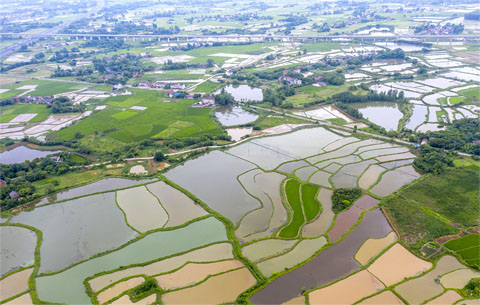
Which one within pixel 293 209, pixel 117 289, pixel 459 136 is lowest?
pixel 117 289

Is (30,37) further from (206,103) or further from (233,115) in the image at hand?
(233,115)

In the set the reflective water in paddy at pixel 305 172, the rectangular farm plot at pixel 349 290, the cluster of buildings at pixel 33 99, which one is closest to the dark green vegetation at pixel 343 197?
the reflective water in paddy at pixel 305 172

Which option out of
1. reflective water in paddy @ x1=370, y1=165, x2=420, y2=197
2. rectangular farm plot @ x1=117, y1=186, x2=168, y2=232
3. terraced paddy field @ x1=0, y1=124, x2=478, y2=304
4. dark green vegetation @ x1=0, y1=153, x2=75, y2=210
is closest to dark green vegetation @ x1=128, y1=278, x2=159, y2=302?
terraced paddy field @ x1=0, y1=124, x2=478, y2=304

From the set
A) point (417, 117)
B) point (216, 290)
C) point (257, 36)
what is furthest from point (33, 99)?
point (257, 36)

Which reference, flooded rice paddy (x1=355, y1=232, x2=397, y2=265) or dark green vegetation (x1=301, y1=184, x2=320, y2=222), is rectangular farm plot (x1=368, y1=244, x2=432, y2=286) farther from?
dark green vegetation (x1=301, y1=184, x2=320, y2=222)

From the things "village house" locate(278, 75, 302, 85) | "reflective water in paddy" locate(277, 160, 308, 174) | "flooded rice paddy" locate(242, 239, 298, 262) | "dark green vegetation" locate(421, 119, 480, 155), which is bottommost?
"flooded rice paddy" locate(242, 239, 298, 262)

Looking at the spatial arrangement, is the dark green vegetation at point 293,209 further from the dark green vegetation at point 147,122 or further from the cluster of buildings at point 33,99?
the cluster of buildings at point 33,99
